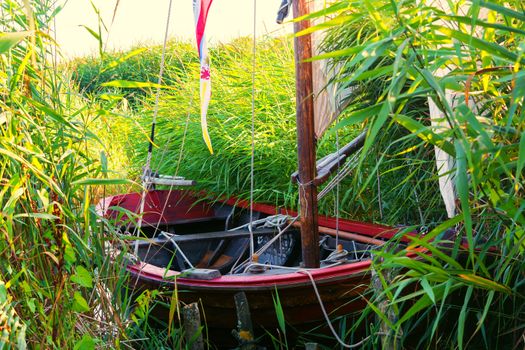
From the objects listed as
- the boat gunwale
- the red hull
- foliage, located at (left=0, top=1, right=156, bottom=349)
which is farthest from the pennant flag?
foliage, located at (left=0, top=1, right=156, bottom=349)

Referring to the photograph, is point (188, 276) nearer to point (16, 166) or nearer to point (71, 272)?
point (71, 272)

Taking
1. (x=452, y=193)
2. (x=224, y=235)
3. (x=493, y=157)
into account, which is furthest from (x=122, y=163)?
(x=493, y=157)

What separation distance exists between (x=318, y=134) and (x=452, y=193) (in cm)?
119

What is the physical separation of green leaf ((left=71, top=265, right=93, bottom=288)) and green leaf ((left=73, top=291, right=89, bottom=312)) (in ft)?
0.18

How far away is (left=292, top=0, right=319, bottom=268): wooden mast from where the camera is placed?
466 cm

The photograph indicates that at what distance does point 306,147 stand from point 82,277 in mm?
2179

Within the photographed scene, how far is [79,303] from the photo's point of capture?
279 cm

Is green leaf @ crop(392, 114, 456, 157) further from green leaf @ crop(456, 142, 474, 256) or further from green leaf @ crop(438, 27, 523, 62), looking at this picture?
green leaf @ crop(438, 27, 523, 62)

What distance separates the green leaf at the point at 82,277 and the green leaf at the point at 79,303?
0.06 m

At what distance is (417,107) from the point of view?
17.7 feet

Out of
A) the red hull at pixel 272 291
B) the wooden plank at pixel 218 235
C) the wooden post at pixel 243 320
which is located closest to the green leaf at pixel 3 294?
the red hull at pixel 272 291

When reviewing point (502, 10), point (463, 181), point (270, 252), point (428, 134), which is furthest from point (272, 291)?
point (502, 10)

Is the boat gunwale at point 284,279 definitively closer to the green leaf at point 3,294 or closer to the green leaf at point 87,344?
the green leaf at point 87,344

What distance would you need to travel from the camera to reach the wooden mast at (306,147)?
15.3 ft
